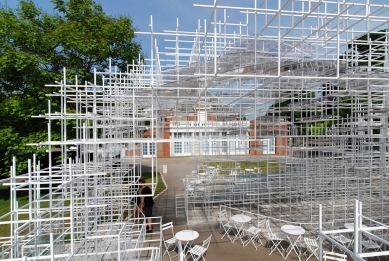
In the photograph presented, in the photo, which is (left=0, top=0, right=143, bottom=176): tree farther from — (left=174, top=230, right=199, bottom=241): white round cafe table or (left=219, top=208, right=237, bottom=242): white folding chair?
(left=219, top=208, right=237, bottom=242): white folding chair

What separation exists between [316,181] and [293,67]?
4283 millimetres

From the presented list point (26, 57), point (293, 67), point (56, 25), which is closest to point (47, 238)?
point (293, 67)

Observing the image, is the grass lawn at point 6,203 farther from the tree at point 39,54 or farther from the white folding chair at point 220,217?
the white folding chair at point 220,217

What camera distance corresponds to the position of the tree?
31.2 feet

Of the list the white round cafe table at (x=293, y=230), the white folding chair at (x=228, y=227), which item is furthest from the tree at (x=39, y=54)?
the white round cafe table at (x=293, y=230)

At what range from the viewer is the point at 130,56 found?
1176 cm

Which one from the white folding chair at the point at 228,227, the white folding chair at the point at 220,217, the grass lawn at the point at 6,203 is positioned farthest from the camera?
the white folding chair at the point at 220,217

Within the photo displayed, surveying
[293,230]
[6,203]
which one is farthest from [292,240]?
[6,203]

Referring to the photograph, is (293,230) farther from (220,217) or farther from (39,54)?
(39,54)

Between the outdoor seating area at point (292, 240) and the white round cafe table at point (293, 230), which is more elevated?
the white round cafe table at point (293, 230)

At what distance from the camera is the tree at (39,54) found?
375 inches

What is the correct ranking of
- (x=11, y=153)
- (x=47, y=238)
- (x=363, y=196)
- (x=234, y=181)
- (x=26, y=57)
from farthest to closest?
(x=11, y=153) → (x=26, y=57) → (x=234, y=181) → (x=363, y=196) → (x=47, y=238)

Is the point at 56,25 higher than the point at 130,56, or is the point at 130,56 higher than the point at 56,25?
the point at 56,25

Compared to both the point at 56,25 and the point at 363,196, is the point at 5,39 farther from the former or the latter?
the point at 363,196
